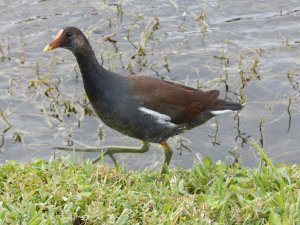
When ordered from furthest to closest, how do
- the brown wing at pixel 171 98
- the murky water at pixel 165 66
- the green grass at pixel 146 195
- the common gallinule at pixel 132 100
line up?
the murky water at pixel 165 66 → the brown wing at pixel 171 98 → the common gallinule at pixel 132 100 → the green grass at pixel 146 195

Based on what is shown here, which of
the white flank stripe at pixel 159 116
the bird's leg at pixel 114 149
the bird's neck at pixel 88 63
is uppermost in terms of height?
the bird's neck at pixel 88 63

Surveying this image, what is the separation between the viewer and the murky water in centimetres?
671

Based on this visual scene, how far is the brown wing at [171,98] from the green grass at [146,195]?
1.04m

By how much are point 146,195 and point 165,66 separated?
3.66 m

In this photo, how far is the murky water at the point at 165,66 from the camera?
6711 mm

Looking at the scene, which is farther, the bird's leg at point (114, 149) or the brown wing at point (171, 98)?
the bird's leg at point (114, 149)

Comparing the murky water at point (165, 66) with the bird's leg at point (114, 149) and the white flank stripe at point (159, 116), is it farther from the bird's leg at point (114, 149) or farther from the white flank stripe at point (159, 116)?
the white flank stripe at point (159, 116)

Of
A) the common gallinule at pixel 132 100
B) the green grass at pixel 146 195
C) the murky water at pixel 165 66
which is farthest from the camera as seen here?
the murky water at pixel 165 66

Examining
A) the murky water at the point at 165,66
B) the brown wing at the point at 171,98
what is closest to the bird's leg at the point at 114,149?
the murky water at the point at 165,66

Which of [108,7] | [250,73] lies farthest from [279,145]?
[108,7]

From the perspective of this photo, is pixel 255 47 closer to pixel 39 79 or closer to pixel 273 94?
pixel 273 94

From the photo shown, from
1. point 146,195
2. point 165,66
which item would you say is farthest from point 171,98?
point 165,66

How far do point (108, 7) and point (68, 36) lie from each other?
3.12 metres

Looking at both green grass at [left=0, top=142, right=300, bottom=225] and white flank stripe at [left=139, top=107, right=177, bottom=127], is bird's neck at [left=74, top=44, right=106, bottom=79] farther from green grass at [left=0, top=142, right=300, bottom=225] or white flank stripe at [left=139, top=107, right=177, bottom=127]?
green grass at [left=0, top=142, right=300, bottom=225]
